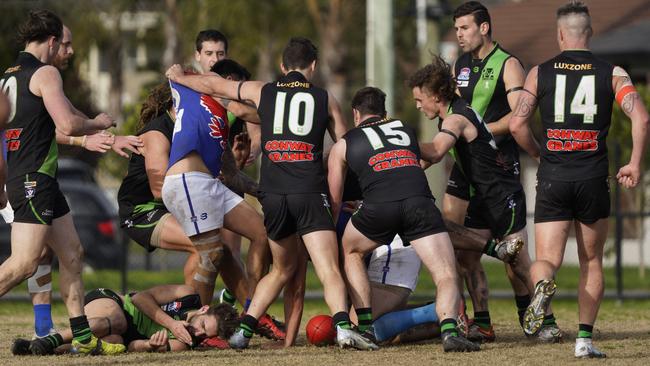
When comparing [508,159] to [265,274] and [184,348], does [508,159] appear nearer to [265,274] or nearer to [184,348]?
[265,274]

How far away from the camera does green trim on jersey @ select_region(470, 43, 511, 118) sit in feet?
34.8

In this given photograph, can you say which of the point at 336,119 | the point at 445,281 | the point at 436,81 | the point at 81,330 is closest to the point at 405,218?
the point at 445,281

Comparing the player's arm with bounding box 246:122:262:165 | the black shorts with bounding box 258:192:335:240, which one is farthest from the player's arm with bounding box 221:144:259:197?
the black shorts with bounding box 258:192:335:240

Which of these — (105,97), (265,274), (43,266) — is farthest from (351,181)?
(105,97)

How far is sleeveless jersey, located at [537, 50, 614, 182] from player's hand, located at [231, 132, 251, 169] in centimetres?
298

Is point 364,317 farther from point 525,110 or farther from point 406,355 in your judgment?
point 525,110

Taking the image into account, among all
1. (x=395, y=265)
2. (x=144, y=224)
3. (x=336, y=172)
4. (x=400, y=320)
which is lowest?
(x=400, y=320)

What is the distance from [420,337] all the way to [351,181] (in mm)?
1409

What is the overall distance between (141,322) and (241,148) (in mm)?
2043

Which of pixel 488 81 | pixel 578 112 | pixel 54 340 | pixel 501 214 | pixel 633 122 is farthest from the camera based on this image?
pixel 488 81

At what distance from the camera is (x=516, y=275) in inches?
415

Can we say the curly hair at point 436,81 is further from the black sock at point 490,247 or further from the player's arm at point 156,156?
the player's arm at point 156,156

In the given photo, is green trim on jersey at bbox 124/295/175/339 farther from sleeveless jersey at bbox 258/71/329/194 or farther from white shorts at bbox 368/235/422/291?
white shorts at bbox 368/235/422/291

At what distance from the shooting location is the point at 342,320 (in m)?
9.37
